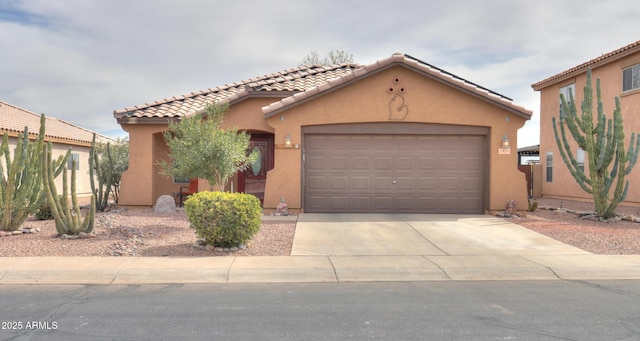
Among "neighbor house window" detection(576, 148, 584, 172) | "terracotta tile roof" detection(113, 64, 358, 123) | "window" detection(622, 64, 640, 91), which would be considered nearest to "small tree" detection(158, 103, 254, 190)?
"terracotta tile roof" detection(113, 64, 358, 123)

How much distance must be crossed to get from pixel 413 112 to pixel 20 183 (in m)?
10.3

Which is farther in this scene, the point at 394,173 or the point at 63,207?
the point at 394,173

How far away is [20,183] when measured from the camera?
10.6 metres

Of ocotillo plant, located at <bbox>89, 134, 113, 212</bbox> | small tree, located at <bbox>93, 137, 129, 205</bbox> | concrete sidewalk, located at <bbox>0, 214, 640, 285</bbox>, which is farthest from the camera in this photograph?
small tree, located at <bbox>93, 137, 129, 205</bbox>

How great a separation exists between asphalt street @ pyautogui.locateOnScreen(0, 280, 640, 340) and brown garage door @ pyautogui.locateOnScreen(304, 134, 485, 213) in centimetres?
695

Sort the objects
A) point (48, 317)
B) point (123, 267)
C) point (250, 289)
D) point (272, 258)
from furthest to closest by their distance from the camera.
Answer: point (272, 258) → point (123, 267) → point (250, 289) → point (48, 317)

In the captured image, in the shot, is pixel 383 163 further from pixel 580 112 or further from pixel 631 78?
pixel 580 112

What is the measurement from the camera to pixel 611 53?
1811 centimetres

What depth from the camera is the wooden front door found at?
15828mm

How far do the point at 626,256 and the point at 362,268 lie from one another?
202 inches

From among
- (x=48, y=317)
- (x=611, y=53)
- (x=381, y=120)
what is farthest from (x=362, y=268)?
(x=611, y=53)

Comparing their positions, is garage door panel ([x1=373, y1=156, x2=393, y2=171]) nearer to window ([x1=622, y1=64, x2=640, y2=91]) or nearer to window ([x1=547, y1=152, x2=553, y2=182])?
window ([x1=622, y1=64, x2=640, y2=91])

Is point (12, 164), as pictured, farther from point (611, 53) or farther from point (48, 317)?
point (611, 53)

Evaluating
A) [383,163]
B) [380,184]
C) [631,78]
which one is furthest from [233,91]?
[631,78]
